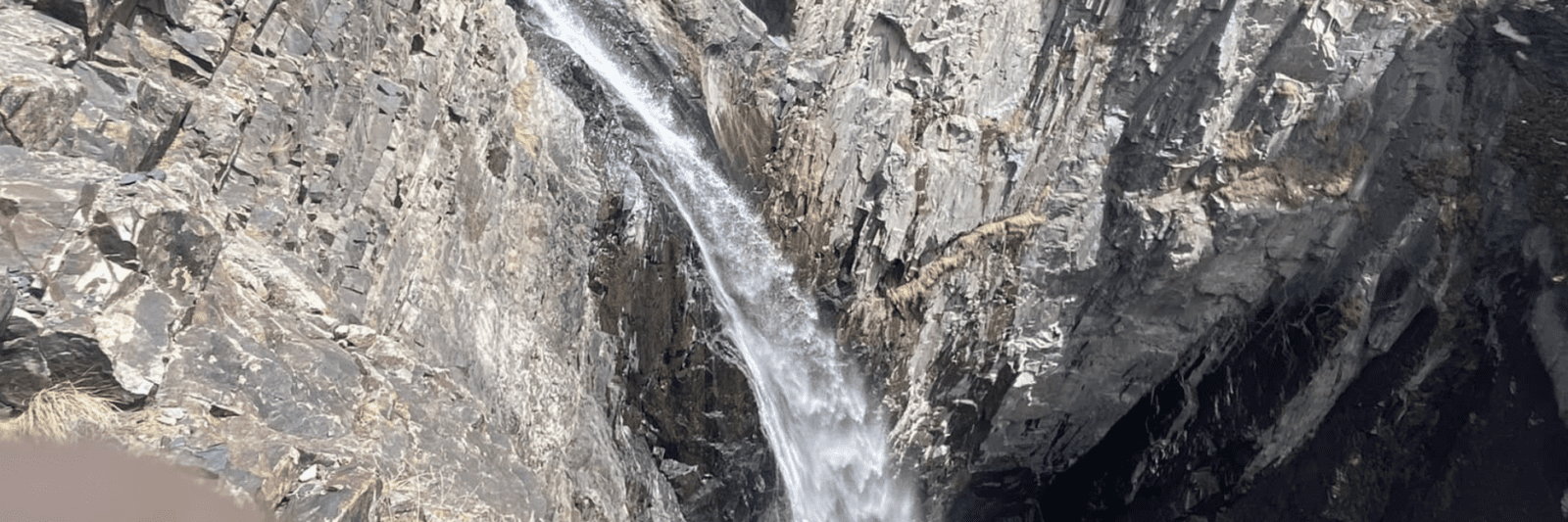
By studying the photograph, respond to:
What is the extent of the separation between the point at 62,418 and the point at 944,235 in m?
11.6

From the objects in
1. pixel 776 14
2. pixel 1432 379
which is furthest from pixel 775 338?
pixel 1432 379

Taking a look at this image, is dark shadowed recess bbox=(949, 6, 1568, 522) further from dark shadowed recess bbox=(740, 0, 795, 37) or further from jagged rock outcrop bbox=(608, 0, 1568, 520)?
dark shadowed recess bbox=(740, 0, 795, 37)

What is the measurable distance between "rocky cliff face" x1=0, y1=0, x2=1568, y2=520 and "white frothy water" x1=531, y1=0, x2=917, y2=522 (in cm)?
36

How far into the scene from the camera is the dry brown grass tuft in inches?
155

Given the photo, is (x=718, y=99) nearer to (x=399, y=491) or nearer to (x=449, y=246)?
(x=449, y=246)

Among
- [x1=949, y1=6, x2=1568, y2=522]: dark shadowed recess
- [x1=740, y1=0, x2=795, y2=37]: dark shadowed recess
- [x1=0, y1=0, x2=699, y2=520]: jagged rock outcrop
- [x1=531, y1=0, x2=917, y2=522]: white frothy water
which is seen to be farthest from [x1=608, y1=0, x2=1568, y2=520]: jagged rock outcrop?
[x1=0, y1=0, x2=699, y2=520]: jagged rock outcrop

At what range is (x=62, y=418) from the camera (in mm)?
4062

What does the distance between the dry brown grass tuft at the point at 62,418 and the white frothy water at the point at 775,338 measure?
816 cm

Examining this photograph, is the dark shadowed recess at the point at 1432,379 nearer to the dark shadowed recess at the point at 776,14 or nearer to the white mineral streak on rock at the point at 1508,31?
the white mineral streak on rock at the point at 1508,31

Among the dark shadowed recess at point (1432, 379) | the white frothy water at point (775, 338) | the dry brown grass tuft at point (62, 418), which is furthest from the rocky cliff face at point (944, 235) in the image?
the dry brown grass tuft at point (62, 418)

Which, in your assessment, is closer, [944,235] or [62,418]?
[62,418]

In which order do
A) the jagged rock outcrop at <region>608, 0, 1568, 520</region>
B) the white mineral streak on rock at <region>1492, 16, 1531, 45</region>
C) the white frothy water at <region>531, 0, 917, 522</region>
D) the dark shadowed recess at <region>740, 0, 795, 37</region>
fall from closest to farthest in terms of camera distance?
1. the white mineral streak on rock at <region>1492, 16, 1531, 45</region>
2. the jagged rock outcrop at <region>608, 0, 1568, 520</region>
3. the white frothy water at <region>531, 0, 917, 522</region>
4. the dark shadowed recess at <region>740, 0, 795, 37</region>

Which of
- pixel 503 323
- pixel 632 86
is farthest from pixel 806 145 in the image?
pixel 503 323

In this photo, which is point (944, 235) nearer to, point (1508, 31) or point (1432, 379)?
point (1432, 379)
